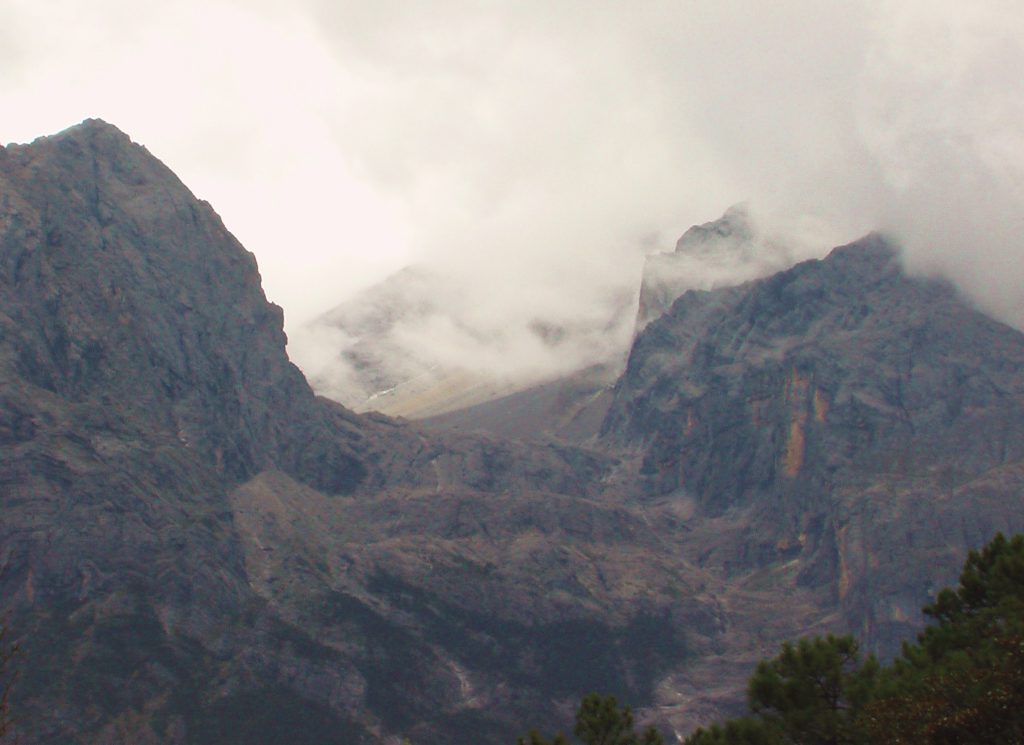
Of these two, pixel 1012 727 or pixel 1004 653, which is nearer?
pixel 1012 727

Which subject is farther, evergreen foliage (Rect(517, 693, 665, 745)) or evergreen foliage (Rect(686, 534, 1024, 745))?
evergreen foliage (Rect(517, 693, 665, 745))

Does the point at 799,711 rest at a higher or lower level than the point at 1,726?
lower

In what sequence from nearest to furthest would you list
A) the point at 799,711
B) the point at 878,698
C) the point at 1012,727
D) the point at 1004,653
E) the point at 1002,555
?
the point at 1012,727
the point at 1004,653
the point at 878,698
the point at 799,711
the point at 1002,555

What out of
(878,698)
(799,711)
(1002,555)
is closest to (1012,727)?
(878,698)

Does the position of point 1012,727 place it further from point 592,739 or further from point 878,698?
point 592,739

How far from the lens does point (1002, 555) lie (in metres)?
99.2

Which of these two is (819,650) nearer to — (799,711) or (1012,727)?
(799,711)

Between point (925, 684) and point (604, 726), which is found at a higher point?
point (604, 726)

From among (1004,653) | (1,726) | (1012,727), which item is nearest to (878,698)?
(1004,653)

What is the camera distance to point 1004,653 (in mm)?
69500

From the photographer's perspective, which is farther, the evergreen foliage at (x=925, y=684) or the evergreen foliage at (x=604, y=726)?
the evergreen foliage at (x=604, y=726)

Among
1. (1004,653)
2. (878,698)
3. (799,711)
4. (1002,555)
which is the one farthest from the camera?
(1002,555)

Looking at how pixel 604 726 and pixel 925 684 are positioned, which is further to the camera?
pixel 604 726

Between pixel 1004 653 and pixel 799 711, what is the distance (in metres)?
22.0
